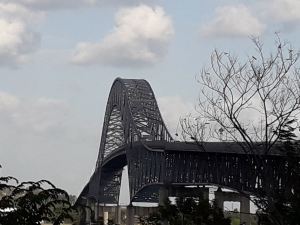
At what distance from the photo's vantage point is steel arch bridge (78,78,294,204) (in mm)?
68312

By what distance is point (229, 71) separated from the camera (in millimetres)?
25328

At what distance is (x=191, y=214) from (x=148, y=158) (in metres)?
76.1

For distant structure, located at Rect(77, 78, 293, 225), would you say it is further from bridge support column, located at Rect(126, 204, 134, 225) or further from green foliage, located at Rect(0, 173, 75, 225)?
green foliage, located at Rect(0, 173, 75, 225)

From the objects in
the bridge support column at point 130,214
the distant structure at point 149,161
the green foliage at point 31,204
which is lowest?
the green foliage at point 31,204

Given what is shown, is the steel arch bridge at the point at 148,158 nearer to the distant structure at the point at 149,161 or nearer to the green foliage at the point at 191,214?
the distant structure at the point at 149,161

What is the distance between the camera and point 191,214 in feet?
120

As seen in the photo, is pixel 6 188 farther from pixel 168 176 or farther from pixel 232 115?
pixel 168 176

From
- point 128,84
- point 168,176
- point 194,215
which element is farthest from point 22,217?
point 128,84

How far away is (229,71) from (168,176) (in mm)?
75643

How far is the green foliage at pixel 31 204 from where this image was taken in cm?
1327

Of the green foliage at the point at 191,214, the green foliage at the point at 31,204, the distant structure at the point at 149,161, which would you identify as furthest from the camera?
the distant structure at the point at 149,161

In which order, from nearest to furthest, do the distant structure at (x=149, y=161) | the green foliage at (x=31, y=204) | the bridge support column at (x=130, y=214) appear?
1. the green foliage at (x=31, y=204)
2. the distant structure at (x=149, y=161)
3. the bridge support column at (x=130, y=214)

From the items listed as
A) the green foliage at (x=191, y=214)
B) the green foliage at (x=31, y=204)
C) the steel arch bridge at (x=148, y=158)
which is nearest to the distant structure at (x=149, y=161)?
the steel arch bridge at (x=148, y=158)

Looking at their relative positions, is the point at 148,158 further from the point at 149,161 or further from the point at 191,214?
the point at 191,214
